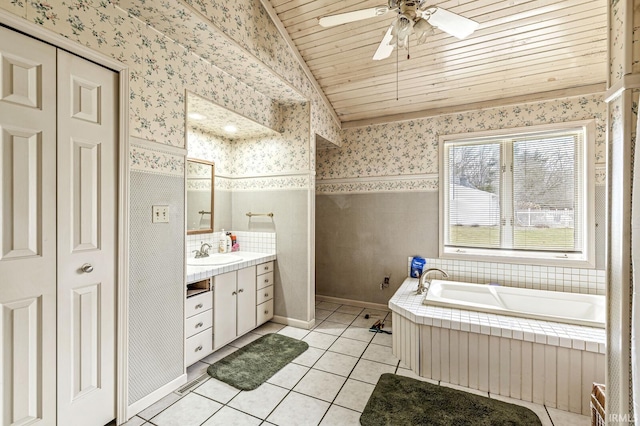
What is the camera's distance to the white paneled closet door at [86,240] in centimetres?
150

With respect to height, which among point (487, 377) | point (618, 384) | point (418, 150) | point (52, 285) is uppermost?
point (418, 150)

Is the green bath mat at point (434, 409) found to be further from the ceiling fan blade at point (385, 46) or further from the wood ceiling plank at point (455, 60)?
the wood ceiling plank at point (455, 60)

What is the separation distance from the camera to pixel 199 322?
238cm

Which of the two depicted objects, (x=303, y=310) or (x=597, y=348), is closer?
(x=597, y=348)

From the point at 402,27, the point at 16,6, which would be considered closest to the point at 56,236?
the point at 16,6

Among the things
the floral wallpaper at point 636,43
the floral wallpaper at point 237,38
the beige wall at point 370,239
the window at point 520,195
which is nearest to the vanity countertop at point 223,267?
the beige wall at point 370,239

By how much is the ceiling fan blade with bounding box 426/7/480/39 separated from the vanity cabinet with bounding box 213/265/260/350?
248cm

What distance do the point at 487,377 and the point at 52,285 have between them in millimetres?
2841

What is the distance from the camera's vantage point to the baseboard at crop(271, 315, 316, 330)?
3.19 m

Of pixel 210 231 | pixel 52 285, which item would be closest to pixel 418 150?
pixel 210 231

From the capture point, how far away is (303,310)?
3.22 metres

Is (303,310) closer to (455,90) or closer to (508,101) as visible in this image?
(455,90)

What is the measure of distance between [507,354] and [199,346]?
241 cm

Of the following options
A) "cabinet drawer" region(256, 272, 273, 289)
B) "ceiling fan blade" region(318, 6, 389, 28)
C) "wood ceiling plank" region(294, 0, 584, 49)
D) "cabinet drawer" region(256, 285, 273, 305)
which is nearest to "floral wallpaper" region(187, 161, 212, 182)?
"cabinet drawer" region(256, 272, 273, 289)
